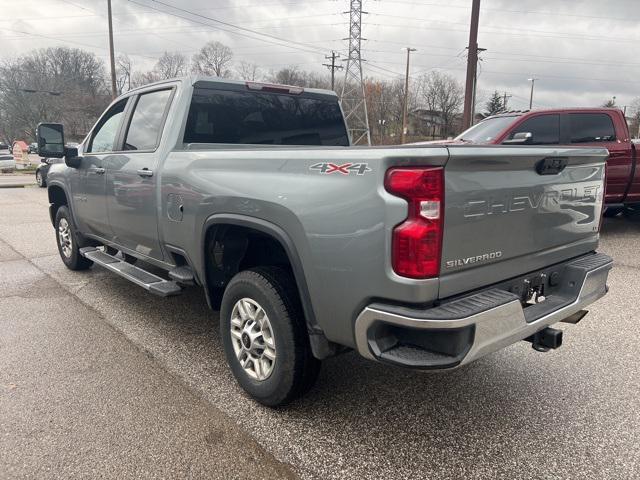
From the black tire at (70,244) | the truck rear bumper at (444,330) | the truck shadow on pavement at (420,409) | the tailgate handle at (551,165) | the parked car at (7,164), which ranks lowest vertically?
the parked car at (7,164)

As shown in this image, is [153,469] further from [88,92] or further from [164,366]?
[88,92]

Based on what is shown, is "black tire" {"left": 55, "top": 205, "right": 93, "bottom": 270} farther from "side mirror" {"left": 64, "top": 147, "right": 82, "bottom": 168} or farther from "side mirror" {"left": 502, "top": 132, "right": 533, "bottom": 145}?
"side mirror" {"left": 502, "top": 132, "right": 533, "bottom": 145}

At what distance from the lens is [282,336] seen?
2.69m

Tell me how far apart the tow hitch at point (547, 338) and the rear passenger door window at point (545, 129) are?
19.3ft

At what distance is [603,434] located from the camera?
2699 millimetres

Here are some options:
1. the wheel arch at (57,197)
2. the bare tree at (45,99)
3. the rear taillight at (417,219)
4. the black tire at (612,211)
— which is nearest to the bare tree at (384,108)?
the bare tree at (45,99)

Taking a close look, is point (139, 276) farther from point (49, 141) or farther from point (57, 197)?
point (57, 197)

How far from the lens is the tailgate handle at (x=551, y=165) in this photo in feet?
8.45

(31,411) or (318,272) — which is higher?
(318,272)

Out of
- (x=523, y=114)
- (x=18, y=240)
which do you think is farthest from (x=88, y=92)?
(x=523, y=114)

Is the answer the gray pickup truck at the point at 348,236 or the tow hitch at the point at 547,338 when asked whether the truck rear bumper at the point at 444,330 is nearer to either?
the gray pickup truck at the point at 348,236

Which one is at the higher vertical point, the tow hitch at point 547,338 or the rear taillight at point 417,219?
the rear taillight at point 417,219

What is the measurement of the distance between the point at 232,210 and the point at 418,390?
1705 millimetres

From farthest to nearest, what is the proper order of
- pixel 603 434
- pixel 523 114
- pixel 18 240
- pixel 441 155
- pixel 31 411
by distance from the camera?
pixel 18 240
pixel 523 114
pixel 31 411
pixel 603 434
pixel 441 155
